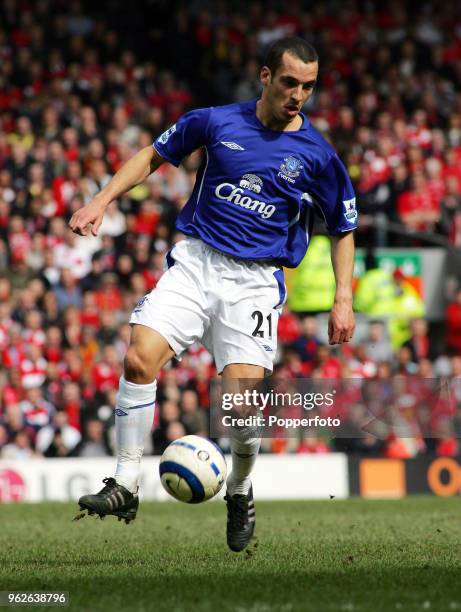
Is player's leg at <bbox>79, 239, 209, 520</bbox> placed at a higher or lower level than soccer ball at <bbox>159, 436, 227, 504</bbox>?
higher

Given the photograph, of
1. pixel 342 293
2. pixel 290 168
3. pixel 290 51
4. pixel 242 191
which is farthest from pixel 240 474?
pixel 290 51

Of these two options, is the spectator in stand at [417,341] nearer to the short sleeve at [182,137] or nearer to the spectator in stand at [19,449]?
the spectator in stand at [19,449]

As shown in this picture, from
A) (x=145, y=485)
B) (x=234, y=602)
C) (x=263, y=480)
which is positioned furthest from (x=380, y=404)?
(x=234, y=602)

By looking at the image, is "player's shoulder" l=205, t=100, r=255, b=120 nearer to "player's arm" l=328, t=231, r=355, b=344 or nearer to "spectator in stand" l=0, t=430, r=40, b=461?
"player's arm" l=328, t=231, r=355, b=344

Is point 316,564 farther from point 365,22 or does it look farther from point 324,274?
point 365,22

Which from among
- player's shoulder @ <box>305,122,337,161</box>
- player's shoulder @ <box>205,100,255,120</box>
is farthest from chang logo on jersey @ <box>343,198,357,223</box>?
player's shoulder @ <box>205,100,255,120</box>

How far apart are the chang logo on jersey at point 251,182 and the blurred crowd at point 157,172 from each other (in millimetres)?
7783

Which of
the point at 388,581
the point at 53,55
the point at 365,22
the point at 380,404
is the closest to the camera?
the point at 388,581

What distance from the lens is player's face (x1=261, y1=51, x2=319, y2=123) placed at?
653cm

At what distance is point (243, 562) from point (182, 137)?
2348 millimetres

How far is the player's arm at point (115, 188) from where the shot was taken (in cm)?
619

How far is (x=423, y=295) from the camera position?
17.0 meters

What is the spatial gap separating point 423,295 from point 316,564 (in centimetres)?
1108

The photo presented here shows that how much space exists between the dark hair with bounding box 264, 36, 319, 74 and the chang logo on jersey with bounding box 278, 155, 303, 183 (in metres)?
0.49
